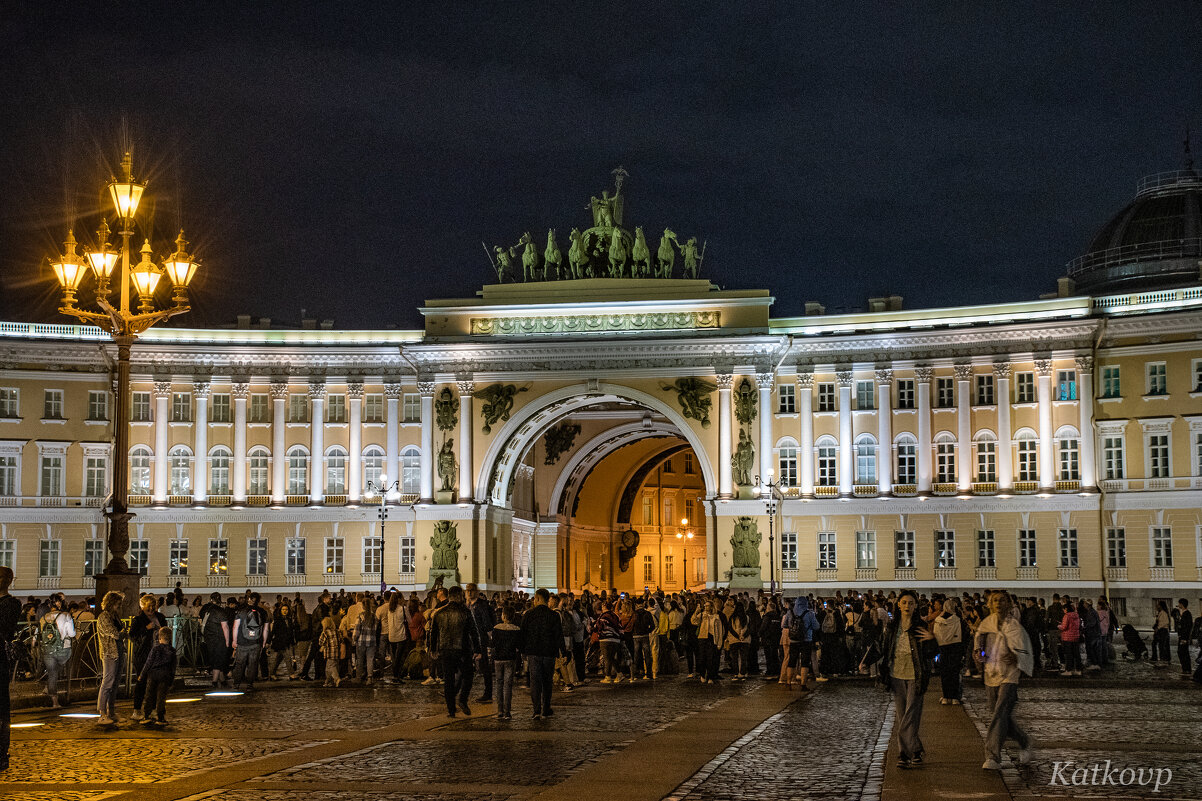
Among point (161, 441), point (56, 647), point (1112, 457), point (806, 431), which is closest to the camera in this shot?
point (56, 647)

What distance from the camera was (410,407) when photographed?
62.8 m

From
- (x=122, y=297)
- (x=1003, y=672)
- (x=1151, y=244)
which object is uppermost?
(x=1151, y=244)

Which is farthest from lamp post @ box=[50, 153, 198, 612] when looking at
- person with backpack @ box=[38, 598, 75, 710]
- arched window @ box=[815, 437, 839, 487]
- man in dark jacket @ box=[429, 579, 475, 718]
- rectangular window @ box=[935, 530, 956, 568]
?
rectangular window @ box=[935, 530, 956, 568]

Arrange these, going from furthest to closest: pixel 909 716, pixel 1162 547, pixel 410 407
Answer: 1. pixel 410 407
2. pixel 1162 547
3. pixel 909 716

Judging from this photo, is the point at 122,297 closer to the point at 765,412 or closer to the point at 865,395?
the point at 765,412

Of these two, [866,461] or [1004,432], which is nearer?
[1004,432]

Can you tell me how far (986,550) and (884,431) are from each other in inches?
236

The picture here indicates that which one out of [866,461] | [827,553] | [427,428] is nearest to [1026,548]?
[866,461]

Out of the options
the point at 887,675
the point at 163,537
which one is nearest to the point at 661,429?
the point at 163,537

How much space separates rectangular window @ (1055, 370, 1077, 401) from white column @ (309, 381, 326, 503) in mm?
29306

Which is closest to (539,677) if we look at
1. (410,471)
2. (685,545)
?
(410,471)

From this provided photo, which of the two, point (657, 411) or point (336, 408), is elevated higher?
point (336, 408)

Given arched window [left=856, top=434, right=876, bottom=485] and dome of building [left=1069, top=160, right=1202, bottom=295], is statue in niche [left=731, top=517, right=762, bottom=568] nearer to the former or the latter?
arched window [left=856, top=434, right=876, bottom=485]

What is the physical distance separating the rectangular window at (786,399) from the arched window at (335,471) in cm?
1802
